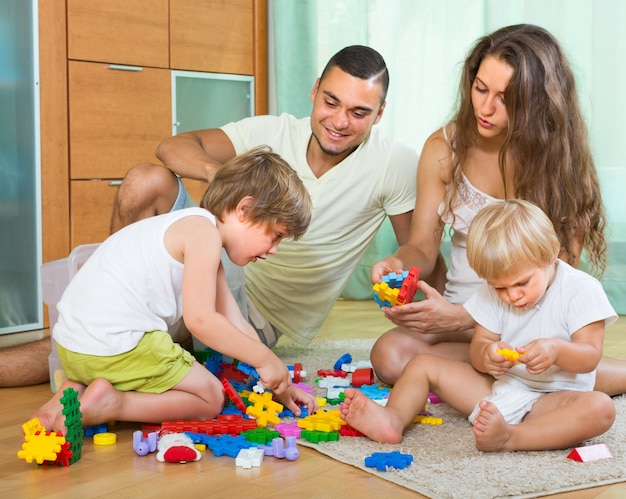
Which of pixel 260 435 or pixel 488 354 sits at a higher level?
pixel 488 354

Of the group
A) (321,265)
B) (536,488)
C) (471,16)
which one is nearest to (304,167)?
(321,265)

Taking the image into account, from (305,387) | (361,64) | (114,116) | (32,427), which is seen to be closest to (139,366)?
(32,427)

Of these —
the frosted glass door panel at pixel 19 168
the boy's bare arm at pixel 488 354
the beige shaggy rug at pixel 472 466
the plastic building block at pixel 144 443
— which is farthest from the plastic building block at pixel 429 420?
the frosted glass door panel at pixel 19 168

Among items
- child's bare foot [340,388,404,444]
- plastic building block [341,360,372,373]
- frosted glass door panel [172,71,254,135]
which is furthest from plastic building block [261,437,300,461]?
frosted glass door panel [172,71,254,135]

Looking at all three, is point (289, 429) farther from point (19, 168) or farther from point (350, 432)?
point (19, 168)

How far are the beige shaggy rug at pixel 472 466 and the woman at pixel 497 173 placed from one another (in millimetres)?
222

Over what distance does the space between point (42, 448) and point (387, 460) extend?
1.73 feet

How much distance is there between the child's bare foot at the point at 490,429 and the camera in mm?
1364

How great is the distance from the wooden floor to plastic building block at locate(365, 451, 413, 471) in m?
0.02

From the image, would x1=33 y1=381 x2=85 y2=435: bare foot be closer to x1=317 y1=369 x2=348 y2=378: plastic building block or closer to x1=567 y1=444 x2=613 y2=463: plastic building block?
x1=317 y1=369 x2=348 y2=378: plastic building block

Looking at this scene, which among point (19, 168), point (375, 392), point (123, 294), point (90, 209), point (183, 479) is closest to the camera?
point (183, 479)

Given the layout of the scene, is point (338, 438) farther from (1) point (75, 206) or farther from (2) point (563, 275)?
(1) point (75, 206)

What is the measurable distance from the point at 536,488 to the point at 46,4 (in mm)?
2069

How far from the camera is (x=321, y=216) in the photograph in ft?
6.65
